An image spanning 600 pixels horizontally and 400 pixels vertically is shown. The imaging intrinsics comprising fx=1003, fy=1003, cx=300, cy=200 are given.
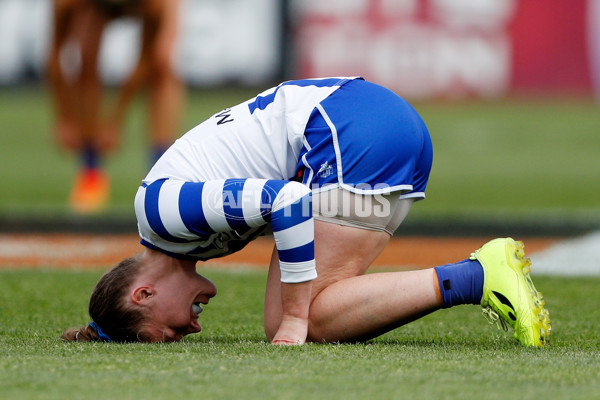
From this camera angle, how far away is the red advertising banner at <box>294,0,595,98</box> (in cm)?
1662

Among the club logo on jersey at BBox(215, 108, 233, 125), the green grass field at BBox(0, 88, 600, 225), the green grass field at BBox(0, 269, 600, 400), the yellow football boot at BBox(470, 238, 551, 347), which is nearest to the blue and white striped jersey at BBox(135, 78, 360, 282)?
the club logo on jersey at BBox(215, 108, 233, 125)

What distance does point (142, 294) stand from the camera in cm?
328


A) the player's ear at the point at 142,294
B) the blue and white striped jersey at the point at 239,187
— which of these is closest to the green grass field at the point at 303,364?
the player's ear at the point at 142,294

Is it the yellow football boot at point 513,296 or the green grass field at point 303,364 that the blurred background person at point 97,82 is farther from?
the yellow football boot at point 513,296

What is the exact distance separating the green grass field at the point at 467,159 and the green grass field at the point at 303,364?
508 cm

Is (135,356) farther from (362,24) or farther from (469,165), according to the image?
(362,24)

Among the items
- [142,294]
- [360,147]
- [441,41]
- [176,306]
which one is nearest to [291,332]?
[176,306]

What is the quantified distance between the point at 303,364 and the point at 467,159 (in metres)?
13.0

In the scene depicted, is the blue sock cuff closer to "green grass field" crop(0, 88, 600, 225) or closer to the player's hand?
the player's hand

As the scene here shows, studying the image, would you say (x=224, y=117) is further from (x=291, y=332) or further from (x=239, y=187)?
(x=291, y=332)

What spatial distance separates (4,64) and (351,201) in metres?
15.0

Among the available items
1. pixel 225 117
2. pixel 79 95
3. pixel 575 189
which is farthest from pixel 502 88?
pixel 225 117

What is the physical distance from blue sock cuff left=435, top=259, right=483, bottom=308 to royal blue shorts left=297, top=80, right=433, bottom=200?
35 centimetres

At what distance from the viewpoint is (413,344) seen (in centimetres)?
331
